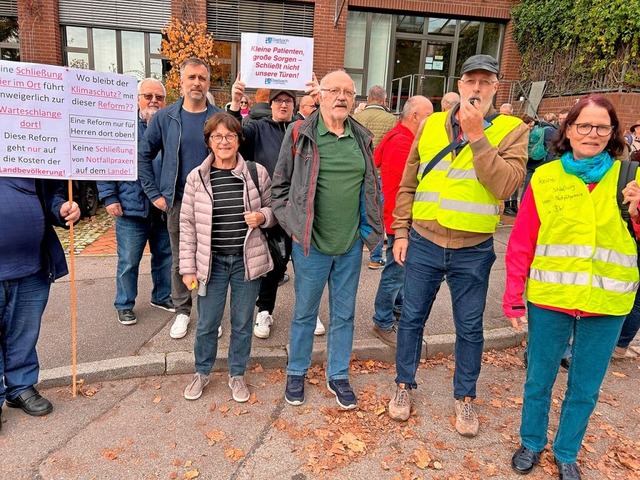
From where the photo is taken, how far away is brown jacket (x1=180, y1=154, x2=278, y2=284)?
3.13 meters

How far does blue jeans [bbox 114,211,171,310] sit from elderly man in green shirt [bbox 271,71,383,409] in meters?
1.79

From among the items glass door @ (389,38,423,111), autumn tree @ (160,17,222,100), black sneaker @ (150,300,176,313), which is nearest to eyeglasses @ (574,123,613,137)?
black sneaker @ (150,300,176,313)

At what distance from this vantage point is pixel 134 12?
1202 cm

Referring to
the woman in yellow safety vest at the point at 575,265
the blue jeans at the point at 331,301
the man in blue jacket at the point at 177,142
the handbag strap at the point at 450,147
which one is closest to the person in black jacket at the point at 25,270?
the man in blue jacket at the point at 177,142

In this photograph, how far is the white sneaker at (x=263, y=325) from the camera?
13.6 feet

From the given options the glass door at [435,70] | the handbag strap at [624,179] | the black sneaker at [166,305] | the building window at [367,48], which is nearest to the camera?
the handbag strap at [624,179]

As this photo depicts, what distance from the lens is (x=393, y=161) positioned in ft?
14.2

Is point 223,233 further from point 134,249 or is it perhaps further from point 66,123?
point 134,249

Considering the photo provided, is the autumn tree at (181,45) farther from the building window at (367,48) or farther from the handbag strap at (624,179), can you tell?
the handbag strap at (624,179)

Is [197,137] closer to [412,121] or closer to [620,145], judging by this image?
[412,121]

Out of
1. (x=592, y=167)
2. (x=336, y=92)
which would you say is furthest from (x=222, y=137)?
(x=592, y=167)

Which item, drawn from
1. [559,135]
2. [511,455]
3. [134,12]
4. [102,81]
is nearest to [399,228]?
[559,135]

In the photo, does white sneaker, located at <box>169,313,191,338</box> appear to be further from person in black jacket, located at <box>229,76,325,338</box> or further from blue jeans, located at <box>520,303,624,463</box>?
blue jeans, located at <box>520,303,624,463</box>

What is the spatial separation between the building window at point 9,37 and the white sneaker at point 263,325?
1179cm
